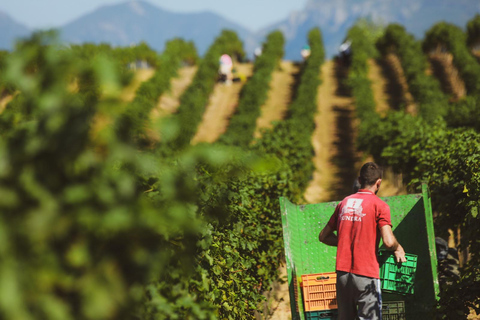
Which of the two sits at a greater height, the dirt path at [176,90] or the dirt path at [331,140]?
the dirt path at [176,90]

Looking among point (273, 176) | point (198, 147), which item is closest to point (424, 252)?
point (273, 176)

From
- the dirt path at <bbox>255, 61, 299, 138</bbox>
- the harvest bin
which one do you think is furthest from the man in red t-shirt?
the dirt path at <bbox>255, 61, 299, 138</bbox>

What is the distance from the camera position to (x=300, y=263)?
537cm

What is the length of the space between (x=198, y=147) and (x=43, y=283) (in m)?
0.65

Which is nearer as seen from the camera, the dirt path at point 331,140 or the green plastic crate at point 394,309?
Answer: the green plastic crate at point 394,309

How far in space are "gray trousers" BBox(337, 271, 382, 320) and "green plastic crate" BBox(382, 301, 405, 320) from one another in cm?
91

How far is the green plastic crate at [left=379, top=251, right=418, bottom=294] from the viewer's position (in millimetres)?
4730

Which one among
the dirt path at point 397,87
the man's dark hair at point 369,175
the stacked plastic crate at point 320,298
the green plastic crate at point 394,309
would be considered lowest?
the green plastic crate at point 394,309

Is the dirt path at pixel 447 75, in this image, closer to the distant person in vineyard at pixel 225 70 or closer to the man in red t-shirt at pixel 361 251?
the distant person in vineyard at pixel 225 70

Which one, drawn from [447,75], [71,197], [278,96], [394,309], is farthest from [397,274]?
[447,75]

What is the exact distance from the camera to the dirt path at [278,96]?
1157 inches

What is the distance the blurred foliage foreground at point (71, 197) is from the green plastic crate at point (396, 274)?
350cm

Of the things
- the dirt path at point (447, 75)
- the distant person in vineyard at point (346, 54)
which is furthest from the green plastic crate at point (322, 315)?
the distant person in vineyard at point (346, 54)

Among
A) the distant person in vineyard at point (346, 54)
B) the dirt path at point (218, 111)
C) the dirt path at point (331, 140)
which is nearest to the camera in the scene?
the dirt path at point (331, 140)
